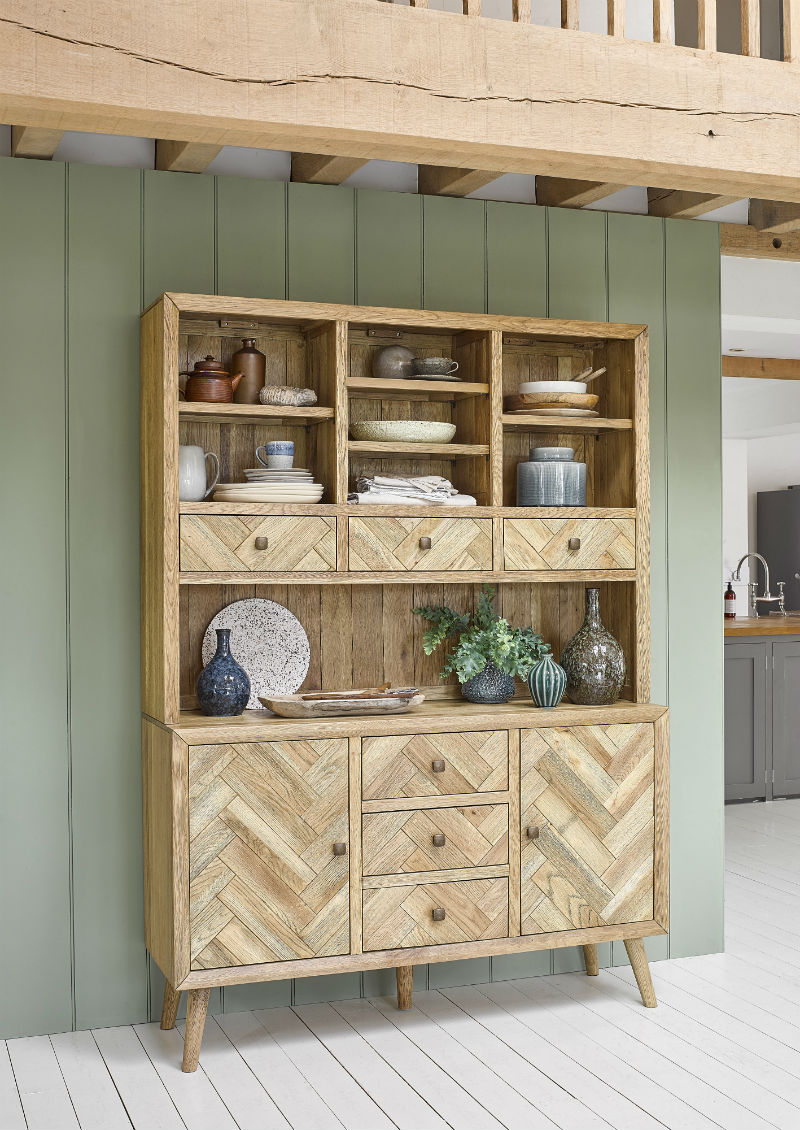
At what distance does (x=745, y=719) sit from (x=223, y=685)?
394 centimetres

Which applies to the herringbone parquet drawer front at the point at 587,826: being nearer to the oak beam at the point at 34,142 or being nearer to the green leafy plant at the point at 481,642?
the green leafy plant at the point at 481,642

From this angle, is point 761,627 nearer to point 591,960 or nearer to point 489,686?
point 591,960

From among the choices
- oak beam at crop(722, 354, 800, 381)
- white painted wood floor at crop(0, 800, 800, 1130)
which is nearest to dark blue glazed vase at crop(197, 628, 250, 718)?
white painted wood floor at crop(0, 800, 800, 1130)

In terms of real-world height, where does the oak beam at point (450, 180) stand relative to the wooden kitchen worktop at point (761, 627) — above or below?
above

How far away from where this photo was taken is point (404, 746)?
133 inches

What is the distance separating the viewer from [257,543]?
331 centimetres

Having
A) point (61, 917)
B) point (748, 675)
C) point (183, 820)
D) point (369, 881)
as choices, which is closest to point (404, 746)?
point (369, 881)

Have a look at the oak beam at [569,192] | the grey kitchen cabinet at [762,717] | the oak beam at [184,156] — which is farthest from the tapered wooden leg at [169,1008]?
the grey kitchen cabinet at [762,717]

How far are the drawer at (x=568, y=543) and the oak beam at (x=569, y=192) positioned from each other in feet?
3.60

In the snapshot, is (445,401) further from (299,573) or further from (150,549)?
(150,549)

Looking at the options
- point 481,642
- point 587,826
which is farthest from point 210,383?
point 587,826

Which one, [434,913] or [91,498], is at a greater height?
[91,498]

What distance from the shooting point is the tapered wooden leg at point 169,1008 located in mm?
3420

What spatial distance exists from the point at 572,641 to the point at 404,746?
2.38 ft
